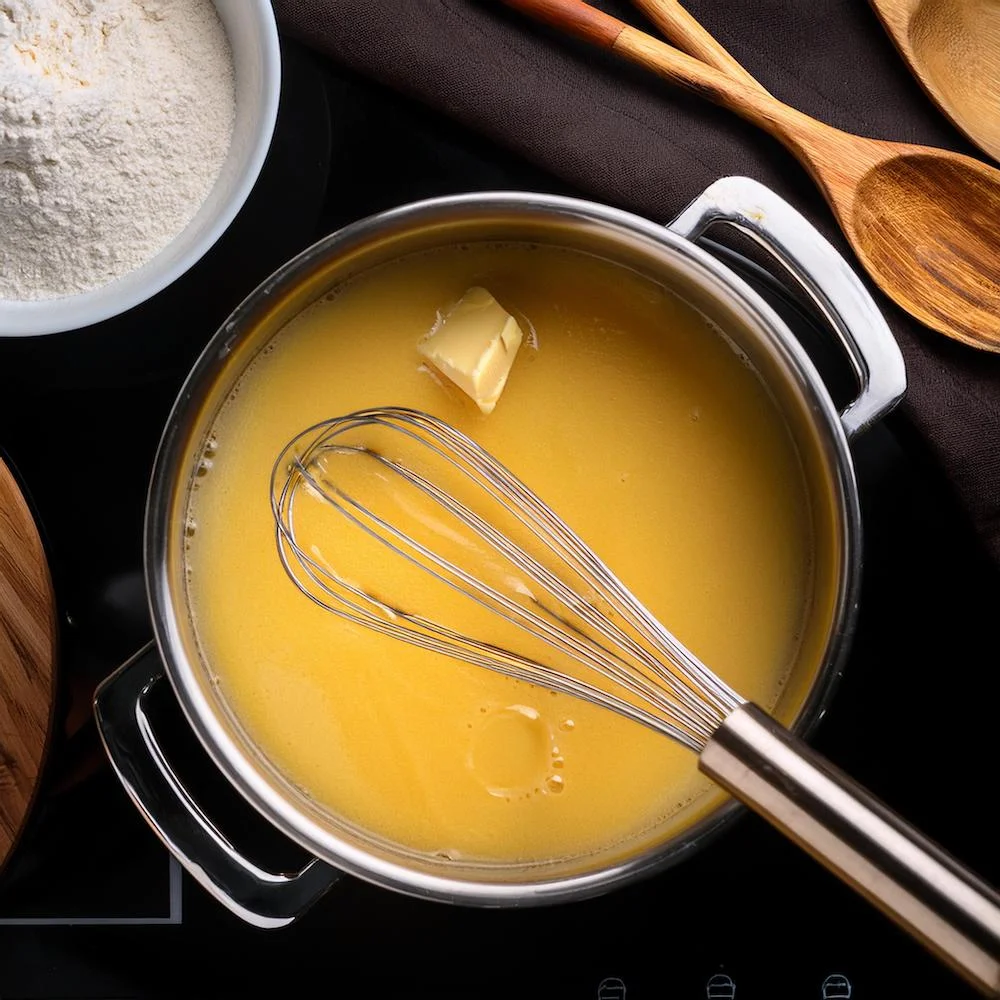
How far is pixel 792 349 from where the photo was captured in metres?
0.58

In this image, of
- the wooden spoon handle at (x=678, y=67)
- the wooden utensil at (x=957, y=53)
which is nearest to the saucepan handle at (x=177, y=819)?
the wooden spoon handle at (x=678, y=67)

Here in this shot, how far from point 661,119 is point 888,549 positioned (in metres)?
0.33

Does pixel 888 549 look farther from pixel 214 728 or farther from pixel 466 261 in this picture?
pixel 214 728

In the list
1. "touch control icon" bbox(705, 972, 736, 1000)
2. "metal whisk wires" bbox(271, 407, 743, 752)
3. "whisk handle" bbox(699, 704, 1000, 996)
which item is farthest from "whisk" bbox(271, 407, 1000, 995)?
"touch control icon" bbox(705, 972, 736, 1000)

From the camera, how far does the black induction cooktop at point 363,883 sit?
72 centimetres

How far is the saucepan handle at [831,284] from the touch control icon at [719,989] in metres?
0.40

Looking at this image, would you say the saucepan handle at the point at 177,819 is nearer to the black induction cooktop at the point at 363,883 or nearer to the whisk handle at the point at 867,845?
the black induction cooktop at the point at 363,883

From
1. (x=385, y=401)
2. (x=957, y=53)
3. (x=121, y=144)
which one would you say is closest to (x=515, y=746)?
(x=385, y=401)

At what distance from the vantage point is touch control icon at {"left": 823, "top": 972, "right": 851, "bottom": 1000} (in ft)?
2.36

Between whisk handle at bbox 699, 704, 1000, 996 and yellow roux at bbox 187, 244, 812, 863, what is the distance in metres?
0.19

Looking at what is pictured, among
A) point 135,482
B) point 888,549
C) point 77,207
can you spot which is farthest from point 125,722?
point 888,549

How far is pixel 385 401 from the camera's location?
62cm

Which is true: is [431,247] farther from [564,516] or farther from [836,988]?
[836,988]

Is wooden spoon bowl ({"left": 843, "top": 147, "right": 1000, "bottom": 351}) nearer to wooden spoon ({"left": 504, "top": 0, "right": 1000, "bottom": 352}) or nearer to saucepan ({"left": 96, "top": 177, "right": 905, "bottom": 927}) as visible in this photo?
wooden spoon ({"left": 504, "top": 0, "right": 1000, "bottom": 352})
